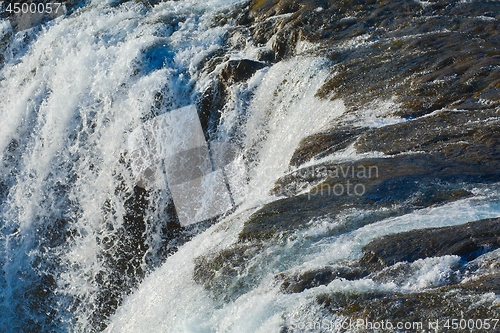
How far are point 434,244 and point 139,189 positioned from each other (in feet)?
17.8

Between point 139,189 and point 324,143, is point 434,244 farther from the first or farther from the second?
point 139,189

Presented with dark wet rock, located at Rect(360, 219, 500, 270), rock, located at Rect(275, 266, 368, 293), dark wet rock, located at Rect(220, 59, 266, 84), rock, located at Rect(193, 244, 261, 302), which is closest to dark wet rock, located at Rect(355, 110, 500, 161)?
dark wet rock, located at Rect(360, 219, 500, 270)

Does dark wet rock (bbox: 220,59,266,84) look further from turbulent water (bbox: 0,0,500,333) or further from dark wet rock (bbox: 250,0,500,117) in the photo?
dark wet rock (bbox: 250,0,500,117)

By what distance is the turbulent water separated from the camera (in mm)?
6363

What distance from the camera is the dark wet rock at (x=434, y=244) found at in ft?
18.9

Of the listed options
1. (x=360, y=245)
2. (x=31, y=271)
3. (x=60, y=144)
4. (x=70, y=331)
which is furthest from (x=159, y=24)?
(x=360, y=245)

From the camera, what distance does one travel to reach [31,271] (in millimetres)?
9961

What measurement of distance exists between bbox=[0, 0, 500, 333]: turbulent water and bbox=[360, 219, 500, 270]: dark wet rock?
0.15 m

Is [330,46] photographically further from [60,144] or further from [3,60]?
[3,60]

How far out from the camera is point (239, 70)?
10.8m

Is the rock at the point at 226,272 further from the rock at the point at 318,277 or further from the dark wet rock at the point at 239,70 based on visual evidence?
the dark wet rock at the point at 239,70

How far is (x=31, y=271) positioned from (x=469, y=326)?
23.6 feet

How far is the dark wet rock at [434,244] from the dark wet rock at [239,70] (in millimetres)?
5269

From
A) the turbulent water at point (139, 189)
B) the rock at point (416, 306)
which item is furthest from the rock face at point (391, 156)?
the turbulent water at point (139, 189)
